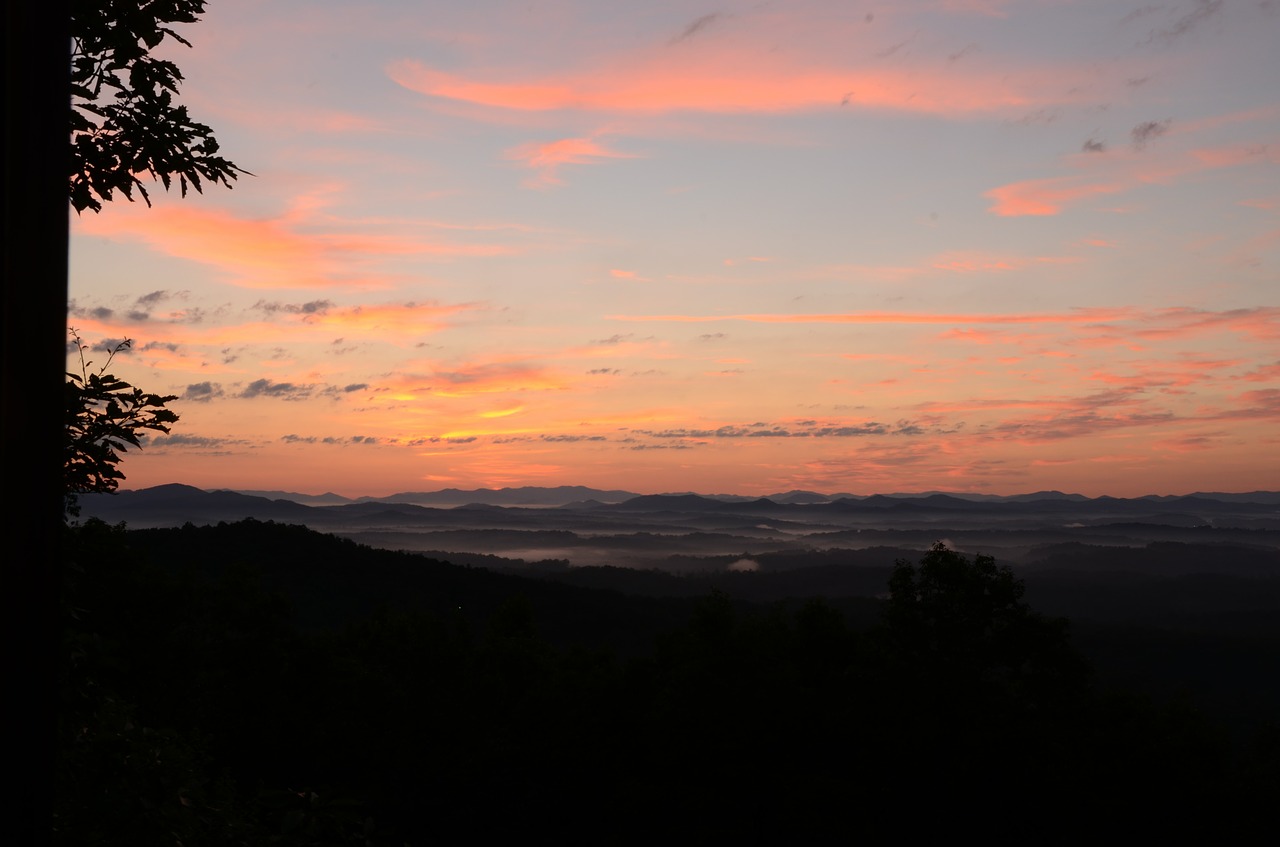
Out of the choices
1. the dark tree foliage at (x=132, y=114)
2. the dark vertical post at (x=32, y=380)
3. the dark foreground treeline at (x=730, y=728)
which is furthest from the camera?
the dark foreground treeline at (x=730, y=728)

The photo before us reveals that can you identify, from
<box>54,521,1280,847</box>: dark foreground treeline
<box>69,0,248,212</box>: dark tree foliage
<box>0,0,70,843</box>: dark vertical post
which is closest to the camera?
<box>0,0,70,843</box>: dark vertical post

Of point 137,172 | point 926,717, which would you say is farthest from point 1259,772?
point 137,172

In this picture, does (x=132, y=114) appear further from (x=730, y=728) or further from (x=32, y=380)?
(x=730, y=728)

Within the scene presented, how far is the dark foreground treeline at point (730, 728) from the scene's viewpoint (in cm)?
4394

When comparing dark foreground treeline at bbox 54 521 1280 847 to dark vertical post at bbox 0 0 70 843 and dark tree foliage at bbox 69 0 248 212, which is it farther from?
dark vertical post at bbox 0 0 70 843

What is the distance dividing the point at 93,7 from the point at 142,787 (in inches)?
246

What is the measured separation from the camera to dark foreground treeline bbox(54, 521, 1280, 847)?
144 ft

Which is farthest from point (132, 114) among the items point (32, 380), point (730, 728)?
point (730, 728)

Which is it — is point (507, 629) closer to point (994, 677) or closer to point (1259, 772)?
point (994, 677)

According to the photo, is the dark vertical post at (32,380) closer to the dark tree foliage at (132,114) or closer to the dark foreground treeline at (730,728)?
the dark tree foliage at (132,114)

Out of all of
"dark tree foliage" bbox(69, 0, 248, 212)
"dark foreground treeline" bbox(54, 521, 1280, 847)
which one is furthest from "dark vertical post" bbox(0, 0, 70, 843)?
"dark foreground treeline" bbox(54, 521, 1280, 847)

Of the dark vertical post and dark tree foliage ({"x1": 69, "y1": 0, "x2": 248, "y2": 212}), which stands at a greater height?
dark tree foliage ({"x1": 69, "y1": 0, "x2": 248, "y2": 212})

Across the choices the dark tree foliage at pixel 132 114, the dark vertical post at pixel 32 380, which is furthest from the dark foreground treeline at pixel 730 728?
the dark vertical post at pixel 32 380

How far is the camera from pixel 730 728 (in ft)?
170
